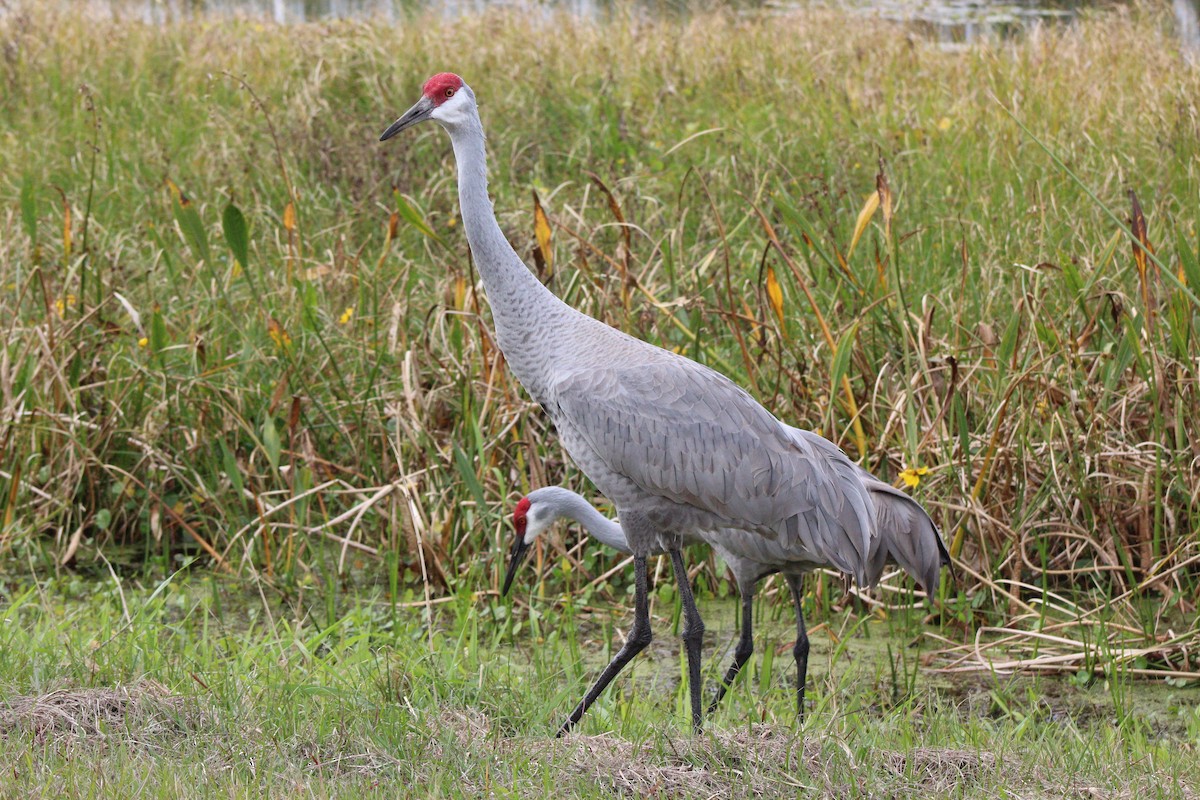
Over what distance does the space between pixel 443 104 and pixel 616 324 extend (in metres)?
1.47

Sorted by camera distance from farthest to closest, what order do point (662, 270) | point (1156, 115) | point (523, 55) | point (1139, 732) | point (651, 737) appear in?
point (523, 55) → point (1156, 115) → point (662, 270) → point (1139, 732) → point (651, 737)

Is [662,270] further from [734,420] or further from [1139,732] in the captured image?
[1139,732]

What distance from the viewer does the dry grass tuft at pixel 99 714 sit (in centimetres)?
277

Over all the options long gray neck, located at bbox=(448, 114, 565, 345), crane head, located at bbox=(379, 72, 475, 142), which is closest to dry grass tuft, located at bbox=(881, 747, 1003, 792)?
long gray neck, located at bbox=(448, 114, 565, 345)

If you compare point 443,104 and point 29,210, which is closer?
point 443,104

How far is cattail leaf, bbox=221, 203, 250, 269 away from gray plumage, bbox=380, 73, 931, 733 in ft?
3.61

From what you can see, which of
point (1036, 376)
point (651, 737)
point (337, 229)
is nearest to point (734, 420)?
point (651, 737)

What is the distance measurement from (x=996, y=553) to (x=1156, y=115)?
2.96 m

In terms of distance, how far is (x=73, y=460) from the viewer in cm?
452

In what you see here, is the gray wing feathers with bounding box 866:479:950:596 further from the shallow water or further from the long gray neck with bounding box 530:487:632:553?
the shallow water

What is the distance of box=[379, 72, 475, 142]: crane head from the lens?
11.0 feet

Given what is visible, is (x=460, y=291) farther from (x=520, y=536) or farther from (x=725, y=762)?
(x=725, y=762)

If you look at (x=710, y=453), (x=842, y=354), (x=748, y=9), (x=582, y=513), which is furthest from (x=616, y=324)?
(x=748, y=9)

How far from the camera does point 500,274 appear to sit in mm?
3307
